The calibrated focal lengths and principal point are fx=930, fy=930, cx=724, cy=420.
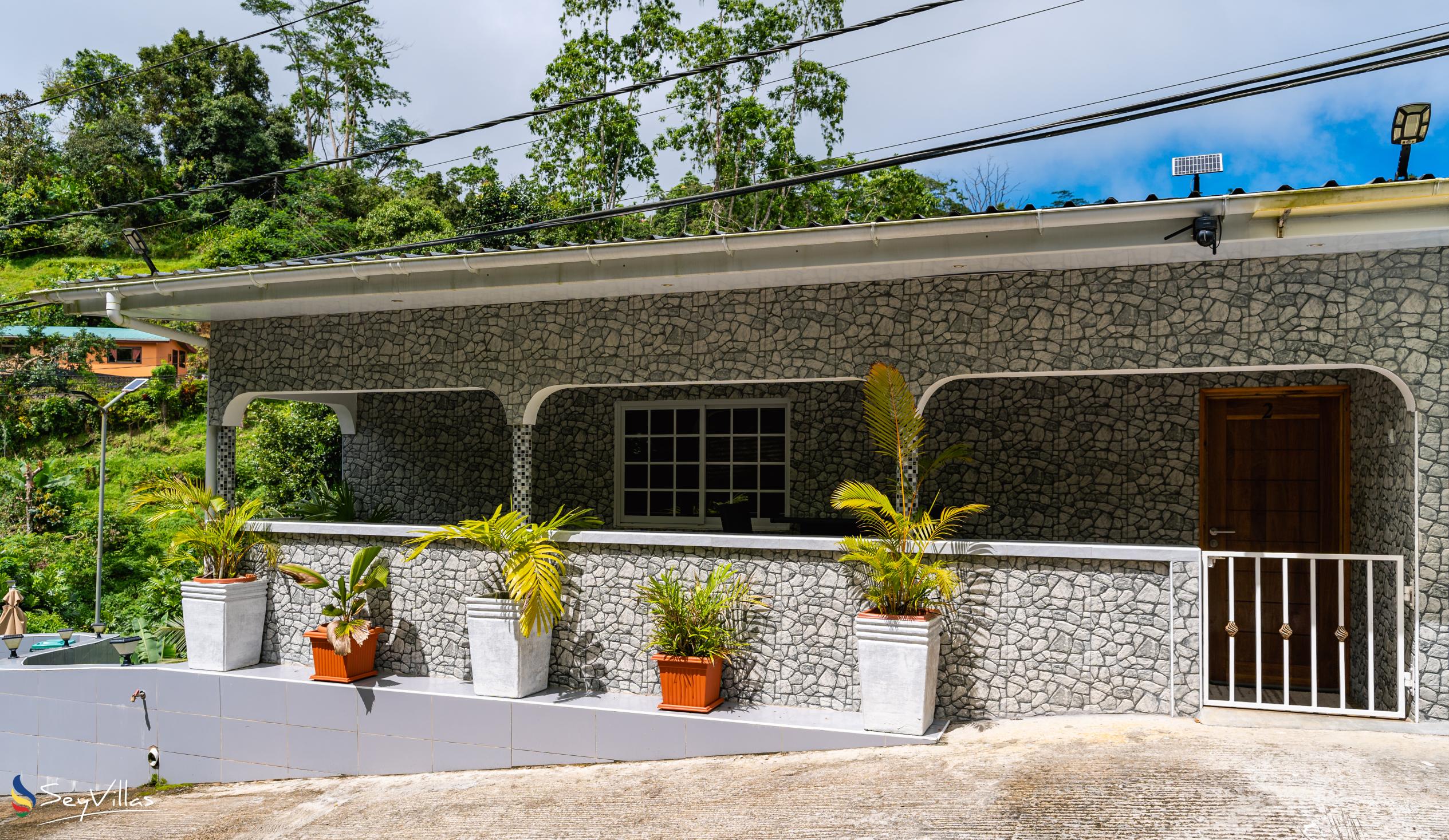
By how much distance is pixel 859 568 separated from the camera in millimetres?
6492

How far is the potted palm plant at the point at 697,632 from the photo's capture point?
648 centimetres

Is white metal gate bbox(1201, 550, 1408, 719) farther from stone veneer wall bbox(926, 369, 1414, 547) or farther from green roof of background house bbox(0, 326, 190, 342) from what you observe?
green roof of background house bbox(0, 326, 190, 342)

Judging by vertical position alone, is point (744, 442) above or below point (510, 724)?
above

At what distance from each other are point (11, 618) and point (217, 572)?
11.2ft

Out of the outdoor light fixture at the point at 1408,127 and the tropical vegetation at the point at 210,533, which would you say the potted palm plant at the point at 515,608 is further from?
the outdoor light fixture at the point at 1408,127

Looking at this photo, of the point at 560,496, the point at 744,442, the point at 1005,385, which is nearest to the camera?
the point at 1005,385

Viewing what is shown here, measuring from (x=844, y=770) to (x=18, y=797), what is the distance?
7.63m

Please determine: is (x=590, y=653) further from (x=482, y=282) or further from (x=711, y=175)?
(x=711, y=175)

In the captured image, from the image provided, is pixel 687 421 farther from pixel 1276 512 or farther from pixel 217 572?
pixel 1276 512

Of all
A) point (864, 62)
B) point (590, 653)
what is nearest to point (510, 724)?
point (590, 653)

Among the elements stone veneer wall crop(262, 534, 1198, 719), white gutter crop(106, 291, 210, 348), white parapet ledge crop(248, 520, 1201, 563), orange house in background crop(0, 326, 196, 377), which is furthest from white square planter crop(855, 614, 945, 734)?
orange house in background crop(0, 326, 196, 377)

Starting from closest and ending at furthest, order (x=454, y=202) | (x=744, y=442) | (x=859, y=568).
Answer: (x=859, y=568)
(x=744, y=442)
(x=454, y=202)

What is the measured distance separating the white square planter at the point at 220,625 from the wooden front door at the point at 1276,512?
320 inches

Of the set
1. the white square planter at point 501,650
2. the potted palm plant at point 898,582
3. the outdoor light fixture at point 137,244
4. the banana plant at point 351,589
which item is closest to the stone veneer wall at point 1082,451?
the potted palm plant at point 898,582
